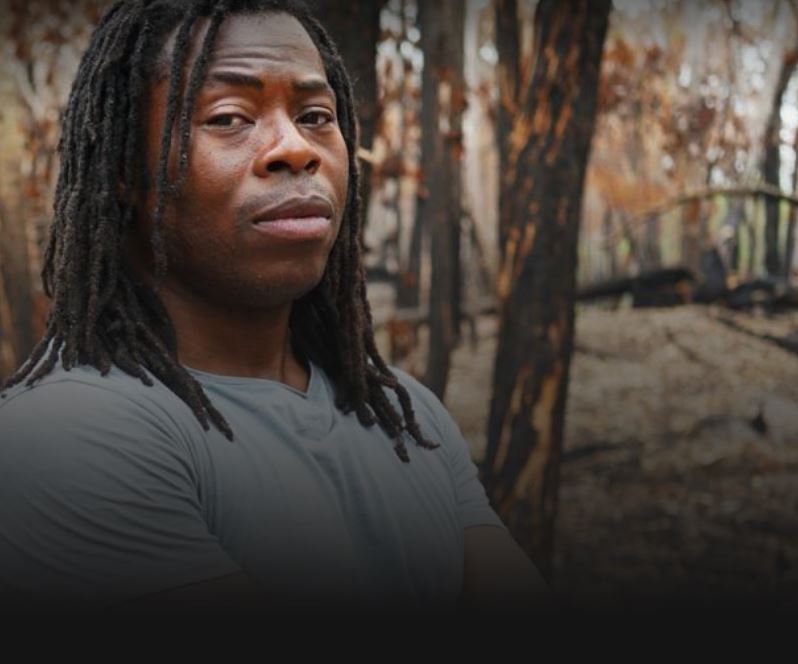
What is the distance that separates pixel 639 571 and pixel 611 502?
0.84 meters

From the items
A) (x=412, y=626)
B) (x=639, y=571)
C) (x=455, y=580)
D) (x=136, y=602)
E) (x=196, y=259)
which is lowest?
(x=639, y=571)

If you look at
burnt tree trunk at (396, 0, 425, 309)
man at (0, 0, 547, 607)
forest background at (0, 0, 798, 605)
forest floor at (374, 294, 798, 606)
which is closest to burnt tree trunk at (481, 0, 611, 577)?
forest background at (0, 0, 798, 605)

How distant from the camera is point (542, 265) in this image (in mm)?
4055

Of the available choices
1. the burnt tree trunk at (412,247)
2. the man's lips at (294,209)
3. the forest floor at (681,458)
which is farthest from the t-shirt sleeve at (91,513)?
the burnt tree trunk at (412,247)

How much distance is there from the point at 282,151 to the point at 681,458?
17.7 feet

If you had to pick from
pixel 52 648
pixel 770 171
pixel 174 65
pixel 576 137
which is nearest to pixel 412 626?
Answer: pixel 52 648

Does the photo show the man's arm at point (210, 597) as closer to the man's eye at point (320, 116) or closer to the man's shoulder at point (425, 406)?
the man's shoulder at point (425, 406)

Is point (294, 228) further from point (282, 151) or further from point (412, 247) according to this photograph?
point (412, 247)

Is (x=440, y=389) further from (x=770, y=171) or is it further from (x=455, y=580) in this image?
(x=455, y=580)

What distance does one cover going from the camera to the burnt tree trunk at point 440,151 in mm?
5727

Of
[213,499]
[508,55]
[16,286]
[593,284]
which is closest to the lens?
[213,499]

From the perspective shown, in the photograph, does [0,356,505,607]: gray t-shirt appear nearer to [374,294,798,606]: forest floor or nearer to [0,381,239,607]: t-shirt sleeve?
[0,381,239,607]: t-shirt sleeve

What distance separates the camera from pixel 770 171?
655cm

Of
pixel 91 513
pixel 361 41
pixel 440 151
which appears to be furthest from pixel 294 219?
pixel 440 151
